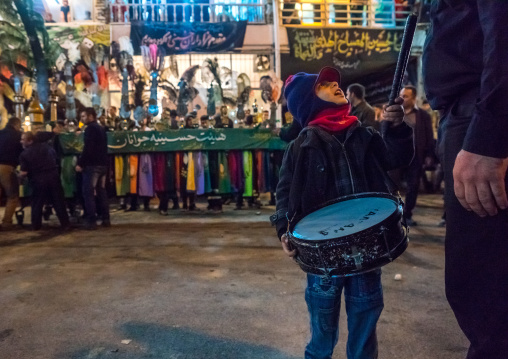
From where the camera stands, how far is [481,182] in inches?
46.8

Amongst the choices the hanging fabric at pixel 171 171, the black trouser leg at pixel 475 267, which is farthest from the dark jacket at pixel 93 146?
the black trouser leg at pixel 475 267

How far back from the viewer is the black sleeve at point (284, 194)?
6.90ft

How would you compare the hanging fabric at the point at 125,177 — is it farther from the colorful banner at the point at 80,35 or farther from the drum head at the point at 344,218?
the drum head at the point at 344,218

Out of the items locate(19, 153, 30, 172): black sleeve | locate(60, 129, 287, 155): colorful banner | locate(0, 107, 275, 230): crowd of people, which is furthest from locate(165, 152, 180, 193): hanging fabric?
locate(19, 153, 30, 172): black sleeve

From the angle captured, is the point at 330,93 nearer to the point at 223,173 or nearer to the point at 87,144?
the point at 87,144

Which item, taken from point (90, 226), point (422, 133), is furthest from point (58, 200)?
point (422, 133)

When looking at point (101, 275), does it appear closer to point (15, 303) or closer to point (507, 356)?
point (15, 303)

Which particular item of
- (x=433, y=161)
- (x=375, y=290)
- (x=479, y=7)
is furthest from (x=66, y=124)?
(x=479, y=7)

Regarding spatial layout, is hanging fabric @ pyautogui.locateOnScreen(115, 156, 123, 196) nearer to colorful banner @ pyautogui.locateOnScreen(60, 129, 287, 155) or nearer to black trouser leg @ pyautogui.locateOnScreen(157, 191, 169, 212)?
colorful banner @ pyautogui.locateOnScreen(60, 129, 287, 155)

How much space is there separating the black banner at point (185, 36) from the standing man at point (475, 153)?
1086 cm

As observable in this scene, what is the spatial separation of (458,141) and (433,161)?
5.95 meters

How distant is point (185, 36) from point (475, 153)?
1137cm

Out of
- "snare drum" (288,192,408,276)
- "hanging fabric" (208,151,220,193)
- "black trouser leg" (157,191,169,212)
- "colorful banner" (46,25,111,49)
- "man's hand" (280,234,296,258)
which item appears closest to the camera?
"snare drum" (288,192,408,276)

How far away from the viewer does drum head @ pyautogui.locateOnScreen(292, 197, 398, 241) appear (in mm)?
1655
